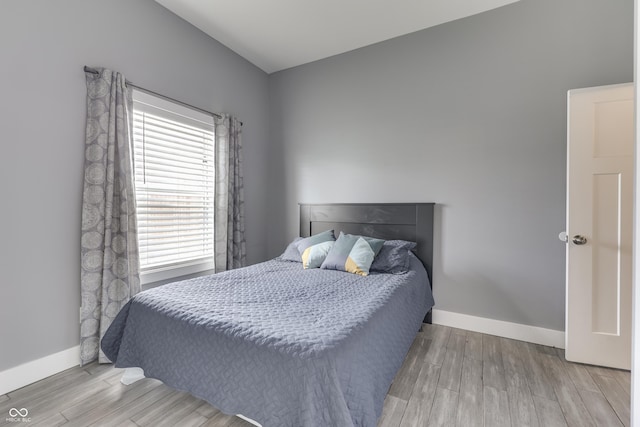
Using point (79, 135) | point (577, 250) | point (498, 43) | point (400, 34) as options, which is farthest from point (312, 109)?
point (577, 250)

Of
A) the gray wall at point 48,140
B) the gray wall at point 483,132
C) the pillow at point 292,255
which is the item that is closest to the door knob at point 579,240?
the gray wall at point 483,132

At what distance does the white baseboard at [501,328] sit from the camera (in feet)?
7.65

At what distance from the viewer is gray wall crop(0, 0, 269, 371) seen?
1.77m

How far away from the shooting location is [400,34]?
289cm

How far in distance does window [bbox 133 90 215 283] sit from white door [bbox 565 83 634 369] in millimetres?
3062

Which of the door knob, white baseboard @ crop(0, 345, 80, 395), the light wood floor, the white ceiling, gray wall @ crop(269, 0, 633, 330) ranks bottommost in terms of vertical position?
the light wood floor

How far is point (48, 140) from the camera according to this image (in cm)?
192

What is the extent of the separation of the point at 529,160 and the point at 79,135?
135 inches

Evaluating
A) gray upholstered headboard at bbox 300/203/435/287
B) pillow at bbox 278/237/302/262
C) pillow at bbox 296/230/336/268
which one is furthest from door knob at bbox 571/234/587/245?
pillow at bbox 278/237/302/262

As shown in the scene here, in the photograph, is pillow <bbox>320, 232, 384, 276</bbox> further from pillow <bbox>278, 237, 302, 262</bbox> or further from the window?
the window

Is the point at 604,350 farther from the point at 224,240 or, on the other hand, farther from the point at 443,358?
the point at 224,240

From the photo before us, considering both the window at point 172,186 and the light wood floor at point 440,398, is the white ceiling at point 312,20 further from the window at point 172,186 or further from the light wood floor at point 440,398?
the light wood floor at point 440,398

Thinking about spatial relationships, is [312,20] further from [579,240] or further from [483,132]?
[579,240]

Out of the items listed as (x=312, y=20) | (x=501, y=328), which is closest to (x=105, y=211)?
(x=312, y=20)
